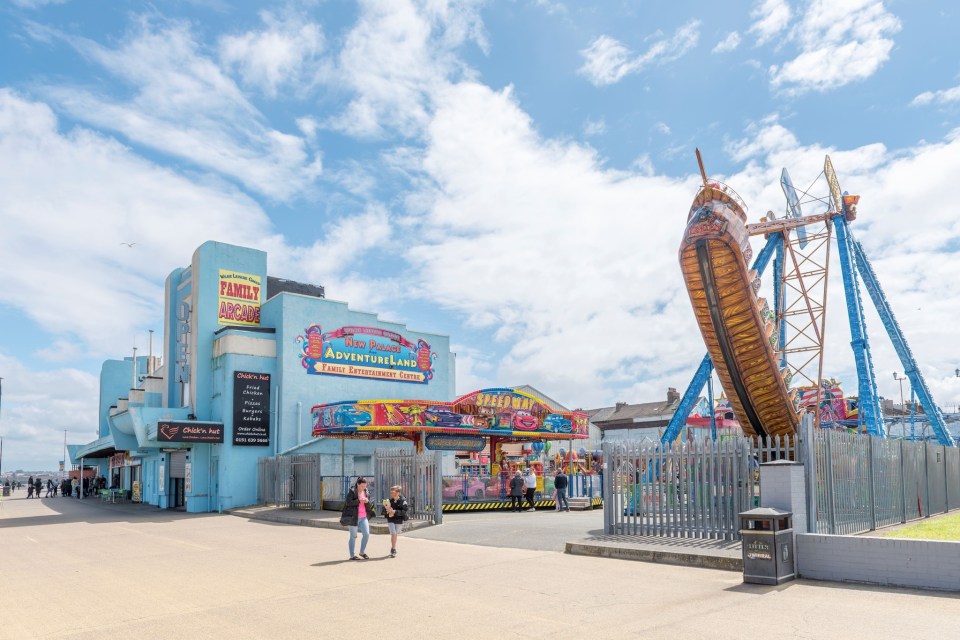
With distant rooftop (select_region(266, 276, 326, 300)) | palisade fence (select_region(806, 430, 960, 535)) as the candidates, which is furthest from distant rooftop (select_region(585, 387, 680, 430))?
palisade fence (select_region(806, 430, 960, 535))

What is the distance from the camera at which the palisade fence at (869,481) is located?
46.5 feet

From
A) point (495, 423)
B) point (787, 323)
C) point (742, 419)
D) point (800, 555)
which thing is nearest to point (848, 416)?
point (787, 323)

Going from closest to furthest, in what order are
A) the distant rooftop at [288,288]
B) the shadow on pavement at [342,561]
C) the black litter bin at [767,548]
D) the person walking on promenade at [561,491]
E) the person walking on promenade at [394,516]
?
the black litter bin at [767,548] < the shadow on pavement at [342,561] < the person walking on promenade at [394,516] < the person walking on promenade at [561,491] < the distant rooftop at [288,288]

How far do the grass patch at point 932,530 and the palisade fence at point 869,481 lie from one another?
0.41m

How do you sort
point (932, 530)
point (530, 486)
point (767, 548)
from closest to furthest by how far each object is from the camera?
point (767, 548) → point (932, 530) → point (530, 486)

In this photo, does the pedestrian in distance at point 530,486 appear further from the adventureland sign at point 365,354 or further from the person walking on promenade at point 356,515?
the person walking on promenade at point 356,515

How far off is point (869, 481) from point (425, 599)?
10854mm

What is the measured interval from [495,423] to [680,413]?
10170mm

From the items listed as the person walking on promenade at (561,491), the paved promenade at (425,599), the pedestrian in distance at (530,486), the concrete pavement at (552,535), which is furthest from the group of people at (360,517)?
the pedestrian in distance at (530,486)

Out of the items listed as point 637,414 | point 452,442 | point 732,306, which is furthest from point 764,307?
point 637,414

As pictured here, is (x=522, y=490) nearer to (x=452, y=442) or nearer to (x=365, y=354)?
(x=452, y=442)

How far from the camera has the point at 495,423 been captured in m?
31.0

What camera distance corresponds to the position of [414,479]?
22.0 metres

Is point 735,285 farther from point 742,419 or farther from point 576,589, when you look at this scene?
point 576,589
